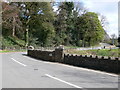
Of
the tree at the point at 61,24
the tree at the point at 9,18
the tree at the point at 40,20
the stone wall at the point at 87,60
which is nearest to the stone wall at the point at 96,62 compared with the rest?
the stone wall at the point at 87,60

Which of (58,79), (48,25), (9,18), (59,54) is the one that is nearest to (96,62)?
(58,79)

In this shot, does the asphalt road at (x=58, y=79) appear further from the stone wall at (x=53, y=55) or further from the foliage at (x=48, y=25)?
the foliage at (x=48, y=25)

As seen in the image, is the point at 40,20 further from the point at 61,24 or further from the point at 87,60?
the point at 87,60

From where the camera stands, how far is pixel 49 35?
64062 mm

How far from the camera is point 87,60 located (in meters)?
17.0

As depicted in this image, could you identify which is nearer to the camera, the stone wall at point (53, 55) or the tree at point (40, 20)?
the stone wall at point (53, 55)

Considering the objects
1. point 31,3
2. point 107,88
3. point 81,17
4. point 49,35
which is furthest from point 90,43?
point 107,88

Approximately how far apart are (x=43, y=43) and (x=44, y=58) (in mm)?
39139

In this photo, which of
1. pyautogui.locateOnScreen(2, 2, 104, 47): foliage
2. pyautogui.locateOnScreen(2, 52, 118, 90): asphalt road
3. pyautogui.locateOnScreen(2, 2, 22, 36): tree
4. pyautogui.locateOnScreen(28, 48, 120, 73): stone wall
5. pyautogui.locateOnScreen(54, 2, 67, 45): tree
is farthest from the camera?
pyautogui.locateOnScreen(54, 2, 67, 45): tree

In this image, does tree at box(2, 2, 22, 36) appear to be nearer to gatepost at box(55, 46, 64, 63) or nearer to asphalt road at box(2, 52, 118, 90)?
Answer: gatepost at box(55, 46, 64, 63)

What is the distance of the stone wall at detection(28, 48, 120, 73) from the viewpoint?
544 inches

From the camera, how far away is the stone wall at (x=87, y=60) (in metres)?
13.8

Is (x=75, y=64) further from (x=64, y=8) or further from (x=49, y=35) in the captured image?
(x=64, y=8)

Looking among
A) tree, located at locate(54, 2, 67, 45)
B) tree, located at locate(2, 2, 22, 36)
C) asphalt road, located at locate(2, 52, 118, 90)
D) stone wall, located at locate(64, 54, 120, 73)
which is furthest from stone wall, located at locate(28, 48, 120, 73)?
tree, located at locate(54, 2, 67, 45)
